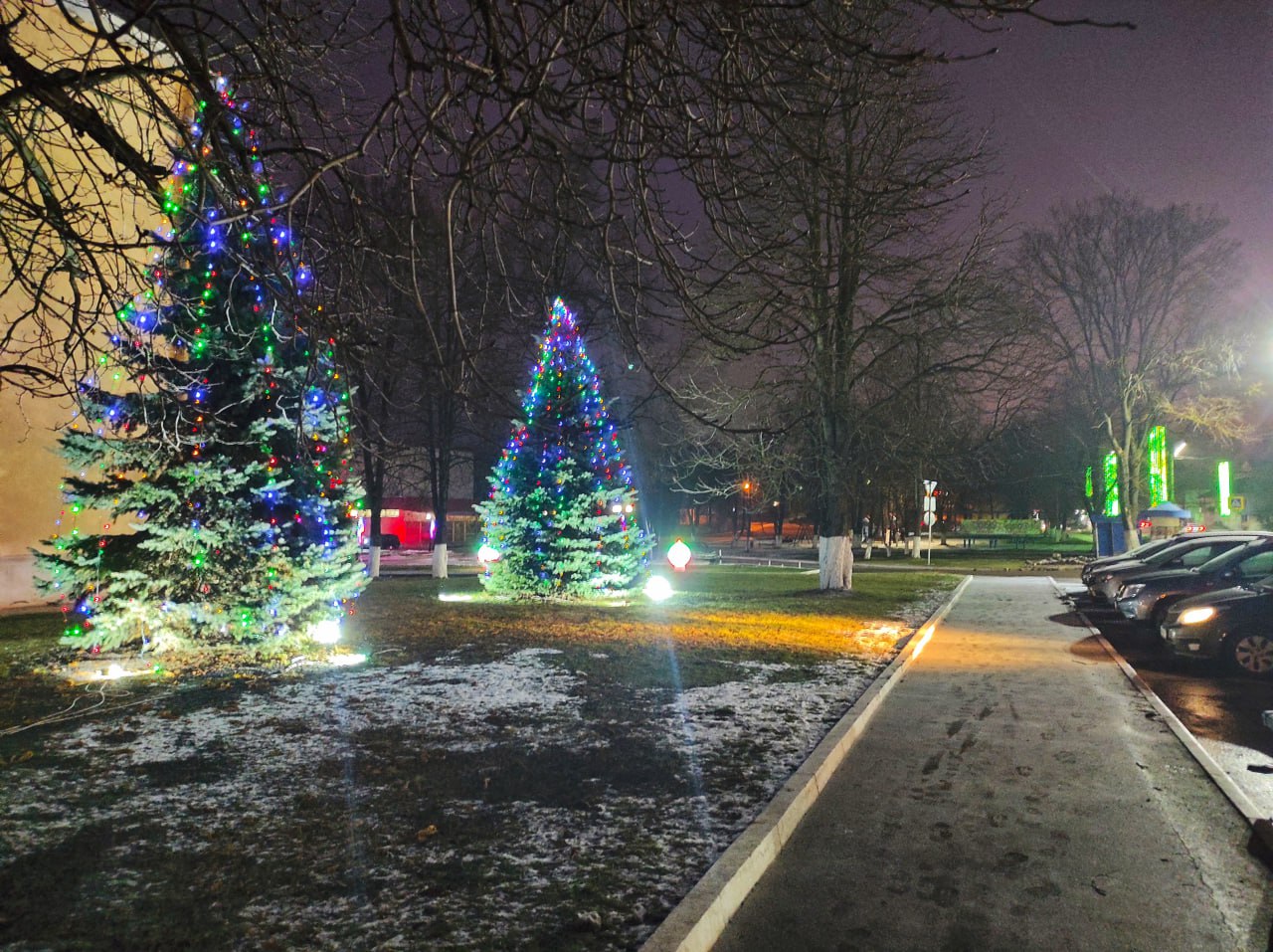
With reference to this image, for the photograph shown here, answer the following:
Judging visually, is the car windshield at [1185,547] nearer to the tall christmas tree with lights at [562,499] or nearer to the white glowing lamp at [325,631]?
the tall christmas tree with lights at [562,499]

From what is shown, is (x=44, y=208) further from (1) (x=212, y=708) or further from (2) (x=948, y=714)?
(2) (x=948, y=714)

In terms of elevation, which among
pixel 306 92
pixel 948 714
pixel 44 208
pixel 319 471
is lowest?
pixel 948 714

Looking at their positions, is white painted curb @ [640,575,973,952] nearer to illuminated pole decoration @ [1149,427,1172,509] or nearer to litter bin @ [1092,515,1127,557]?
litter bin @ [1092,515,1127,557]

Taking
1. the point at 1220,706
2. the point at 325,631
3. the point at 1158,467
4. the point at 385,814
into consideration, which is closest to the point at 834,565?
the point at 1220,706

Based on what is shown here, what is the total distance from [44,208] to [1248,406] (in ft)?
132

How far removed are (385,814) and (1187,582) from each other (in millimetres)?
14896

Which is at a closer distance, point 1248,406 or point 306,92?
point 306,92

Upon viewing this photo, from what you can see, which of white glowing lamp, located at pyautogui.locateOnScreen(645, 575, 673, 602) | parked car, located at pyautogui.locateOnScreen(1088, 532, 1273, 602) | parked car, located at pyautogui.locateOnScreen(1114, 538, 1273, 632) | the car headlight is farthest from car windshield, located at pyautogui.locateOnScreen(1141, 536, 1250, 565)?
white glowing lamp, located at pyautogui.locateOnScreen(645, 575, 673, 602)

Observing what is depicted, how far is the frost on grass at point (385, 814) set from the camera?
4082mm

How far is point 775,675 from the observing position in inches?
421

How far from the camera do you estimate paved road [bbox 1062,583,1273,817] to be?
281 inches

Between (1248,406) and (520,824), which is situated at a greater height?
(1248,406)

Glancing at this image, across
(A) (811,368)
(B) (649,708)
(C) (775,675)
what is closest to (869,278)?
(A) (811,368)

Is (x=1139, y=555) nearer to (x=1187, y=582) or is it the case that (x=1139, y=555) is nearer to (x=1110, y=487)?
(x=1187, y=582)
